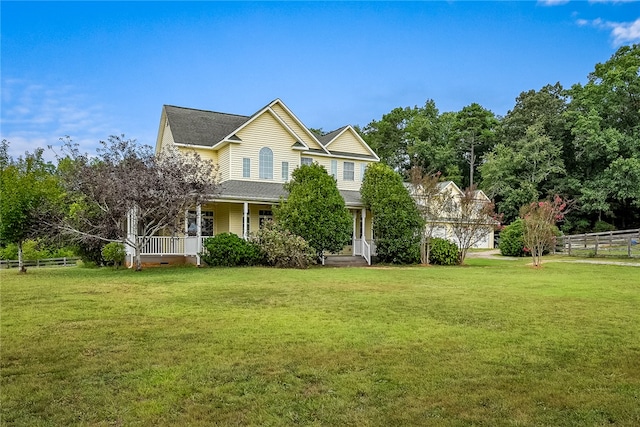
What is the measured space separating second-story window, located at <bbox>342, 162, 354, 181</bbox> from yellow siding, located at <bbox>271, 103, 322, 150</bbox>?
214cm

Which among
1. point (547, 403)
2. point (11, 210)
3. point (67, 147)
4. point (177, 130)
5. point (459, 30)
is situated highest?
point (459, 30)

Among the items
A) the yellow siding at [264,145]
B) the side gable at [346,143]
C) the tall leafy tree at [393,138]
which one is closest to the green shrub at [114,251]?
the yellow siding at [264,145]

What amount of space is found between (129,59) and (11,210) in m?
6.82

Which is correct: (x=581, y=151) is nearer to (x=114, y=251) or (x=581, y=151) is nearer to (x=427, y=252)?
(x=427, y=252)

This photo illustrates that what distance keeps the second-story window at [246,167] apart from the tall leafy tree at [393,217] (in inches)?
234

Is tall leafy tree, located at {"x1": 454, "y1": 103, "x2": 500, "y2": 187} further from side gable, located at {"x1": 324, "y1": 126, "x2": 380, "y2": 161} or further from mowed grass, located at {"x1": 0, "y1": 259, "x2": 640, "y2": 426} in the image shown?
mowed grass, located at {"x1": 0, "y1": 259, "x2": 640, "y2": 426}

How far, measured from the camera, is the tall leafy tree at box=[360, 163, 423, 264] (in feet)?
69.5

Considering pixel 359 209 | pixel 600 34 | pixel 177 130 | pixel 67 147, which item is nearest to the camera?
pixel 67 147

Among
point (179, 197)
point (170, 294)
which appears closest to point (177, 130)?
point (179, 197)

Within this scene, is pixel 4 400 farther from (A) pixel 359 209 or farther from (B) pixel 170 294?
(A) pixel 359 209

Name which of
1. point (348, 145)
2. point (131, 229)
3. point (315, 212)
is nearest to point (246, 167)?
point (315, 212)

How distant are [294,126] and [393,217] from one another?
7.98 m

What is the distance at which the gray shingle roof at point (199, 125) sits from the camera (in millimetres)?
22214

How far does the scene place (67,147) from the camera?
17.4 meters
